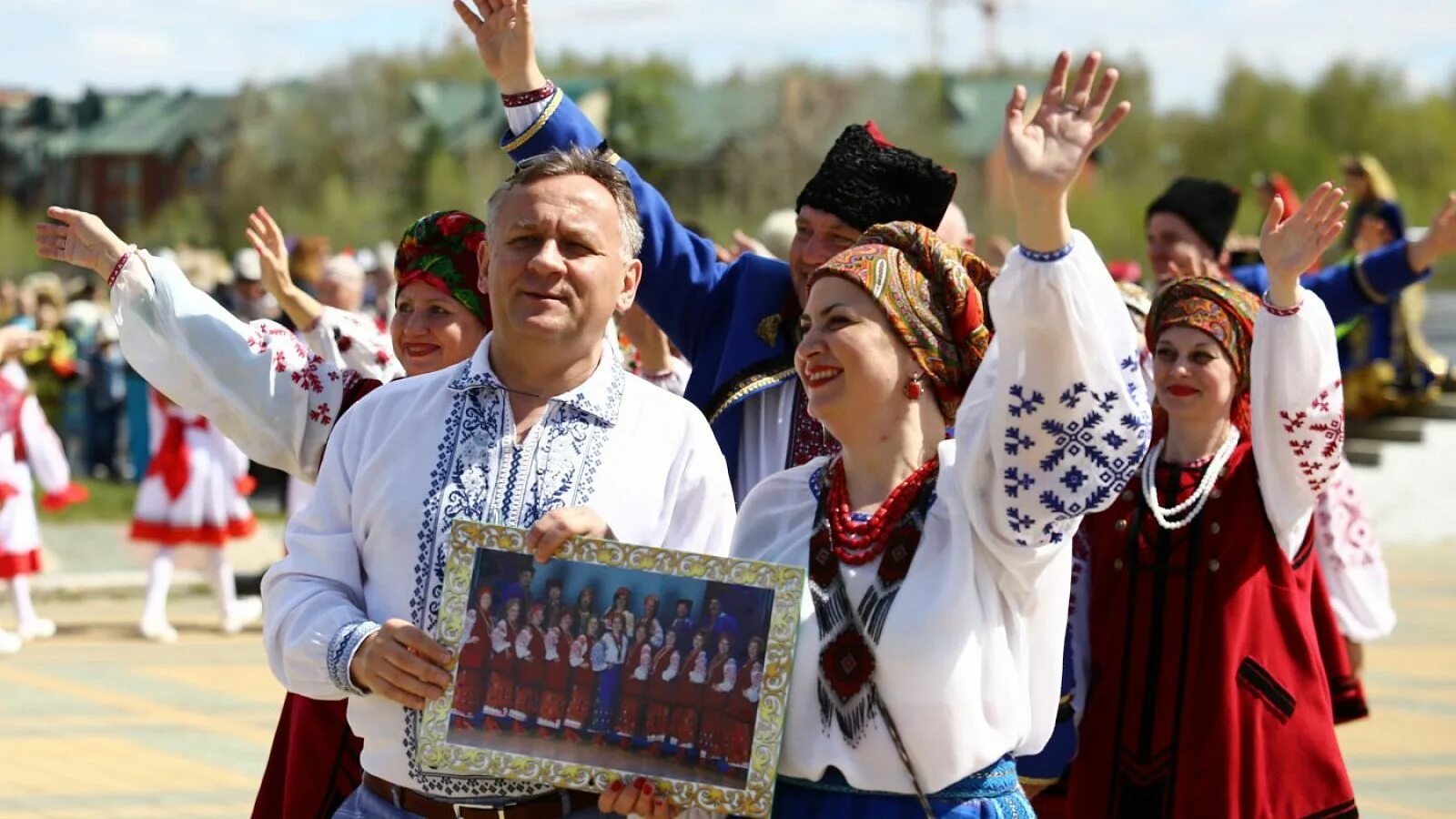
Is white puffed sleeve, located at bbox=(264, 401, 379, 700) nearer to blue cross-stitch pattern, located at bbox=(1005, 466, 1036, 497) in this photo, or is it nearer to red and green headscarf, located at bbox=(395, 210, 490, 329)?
red and green headscarf, located at bbox=(395, 210, 490, 329)

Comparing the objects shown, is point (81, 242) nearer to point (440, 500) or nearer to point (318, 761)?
point (318, 761)

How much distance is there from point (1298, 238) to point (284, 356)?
233cm

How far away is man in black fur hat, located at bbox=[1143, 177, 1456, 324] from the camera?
709cm

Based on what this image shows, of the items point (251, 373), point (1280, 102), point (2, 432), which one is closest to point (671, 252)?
point (251, 373)

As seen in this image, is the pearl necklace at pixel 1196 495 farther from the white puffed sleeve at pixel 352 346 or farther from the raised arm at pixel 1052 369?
the raised arm at pixel 1052 369

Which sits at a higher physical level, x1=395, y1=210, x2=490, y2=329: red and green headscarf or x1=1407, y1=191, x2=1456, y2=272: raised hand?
x1=1407, y1=191, x2=1456, y2=272: raised hand

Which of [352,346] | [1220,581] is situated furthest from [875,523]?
[352,346]

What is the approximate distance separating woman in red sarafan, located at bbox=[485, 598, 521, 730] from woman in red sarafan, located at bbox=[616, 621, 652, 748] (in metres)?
0.18

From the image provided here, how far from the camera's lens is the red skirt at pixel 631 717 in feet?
11.5

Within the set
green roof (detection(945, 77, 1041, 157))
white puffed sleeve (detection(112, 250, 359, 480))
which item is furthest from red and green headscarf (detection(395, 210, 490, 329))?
green roof (detection(945, 77, 1041, 157))

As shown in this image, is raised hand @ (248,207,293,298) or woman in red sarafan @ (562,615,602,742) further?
raised hand @ (248,207,293,298)

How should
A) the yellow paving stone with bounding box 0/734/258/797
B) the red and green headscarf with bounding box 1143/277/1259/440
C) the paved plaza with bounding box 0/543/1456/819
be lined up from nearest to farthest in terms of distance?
1. the red and green headscarf with bounding box 1143/277/1259/440
2. the paved plaza with bounding box 0/543/1456/819
3. the yellow paving stone with bounding box 0/734/258/797

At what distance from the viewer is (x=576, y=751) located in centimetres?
350

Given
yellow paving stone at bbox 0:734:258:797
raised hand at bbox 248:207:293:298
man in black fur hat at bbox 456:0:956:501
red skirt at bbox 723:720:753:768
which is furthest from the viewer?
yellow paving stone at bbox 0:734:258:797
